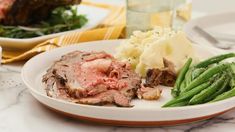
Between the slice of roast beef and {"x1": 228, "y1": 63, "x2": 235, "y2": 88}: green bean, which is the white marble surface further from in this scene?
the slice of roast beef

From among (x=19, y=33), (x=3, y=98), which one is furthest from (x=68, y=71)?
(x=19, y=33)

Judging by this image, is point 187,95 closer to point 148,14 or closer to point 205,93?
point 205,93

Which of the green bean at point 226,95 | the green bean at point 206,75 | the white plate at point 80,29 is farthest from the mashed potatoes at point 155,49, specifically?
the white plate at point 80,29

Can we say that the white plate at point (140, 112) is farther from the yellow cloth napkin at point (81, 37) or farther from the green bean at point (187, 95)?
the yellow cloth napkin at point (81, 37)

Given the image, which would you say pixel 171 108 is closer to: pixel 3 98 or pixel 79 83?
pixel 79 83

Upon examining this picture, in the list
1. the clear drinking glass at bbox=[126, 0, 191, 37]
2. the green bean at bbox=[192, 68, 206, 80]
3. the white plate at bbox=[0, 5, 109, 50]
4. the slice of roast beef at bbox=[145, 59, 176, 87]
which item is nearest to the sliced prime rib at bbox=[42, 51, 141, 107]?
the slice of roast beef at bbox=[145, 59, 176, 87]

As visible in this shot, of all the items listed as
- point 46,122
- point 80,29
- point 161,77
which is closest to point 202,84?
point 161,77
